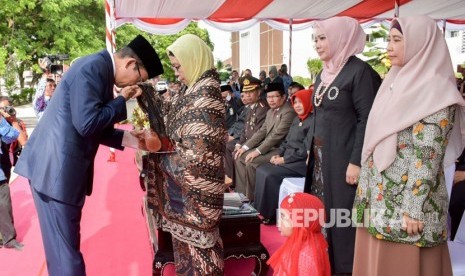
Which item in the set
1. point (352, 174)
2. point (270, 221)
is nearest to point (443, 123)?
point (352, 174)

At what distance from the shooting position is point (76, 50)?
13.2 m

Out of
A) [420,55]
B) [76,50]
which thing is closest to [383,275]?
[420,55]

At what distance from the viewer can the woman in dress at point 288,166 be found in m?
3.88

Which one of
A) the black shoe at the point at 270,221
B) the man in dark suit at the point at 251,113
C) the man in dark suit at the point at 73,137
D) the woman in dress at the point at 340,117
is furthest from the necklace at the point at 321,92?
the man in dark suit at the point at 251,113

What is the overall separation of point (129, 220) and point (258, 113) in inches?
75.4

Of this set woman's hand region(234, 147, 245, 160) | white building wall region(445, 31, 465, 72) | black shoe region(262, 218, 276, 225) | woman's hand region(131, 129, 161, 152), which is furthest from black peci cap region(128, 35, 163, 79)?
white building wall region(445, 31, 465, 72)

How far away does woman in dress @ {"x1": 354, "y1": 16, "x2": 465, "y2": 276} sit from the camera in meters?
1.65

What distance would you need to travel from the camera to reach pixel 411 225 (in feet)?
5.53

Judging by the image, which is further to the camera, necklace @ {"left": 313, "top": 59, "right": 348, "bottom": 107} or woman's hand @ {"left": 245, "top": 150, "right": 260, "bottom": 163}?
woman's hand @ {"left": 245, "top": 150, "right": 260, "bottom": 163}

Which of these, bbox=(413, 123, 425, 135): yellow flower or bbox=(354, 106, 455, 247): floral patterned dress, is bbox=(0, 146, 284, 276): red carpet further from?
bbox=(413, 123, 425, 135): yellow flower

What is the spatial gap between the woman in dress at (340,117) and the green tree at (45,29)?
11223 mm

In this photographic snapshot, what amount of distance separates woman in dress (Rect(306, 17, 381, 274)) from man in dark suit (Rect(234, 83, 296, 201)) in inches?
74.7

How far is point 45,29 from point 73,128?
1243 cm

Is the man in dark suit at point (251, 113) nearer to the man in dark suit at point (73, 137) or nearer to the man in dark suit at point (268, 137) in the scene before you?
the man in dark suit at point (268, 137)
